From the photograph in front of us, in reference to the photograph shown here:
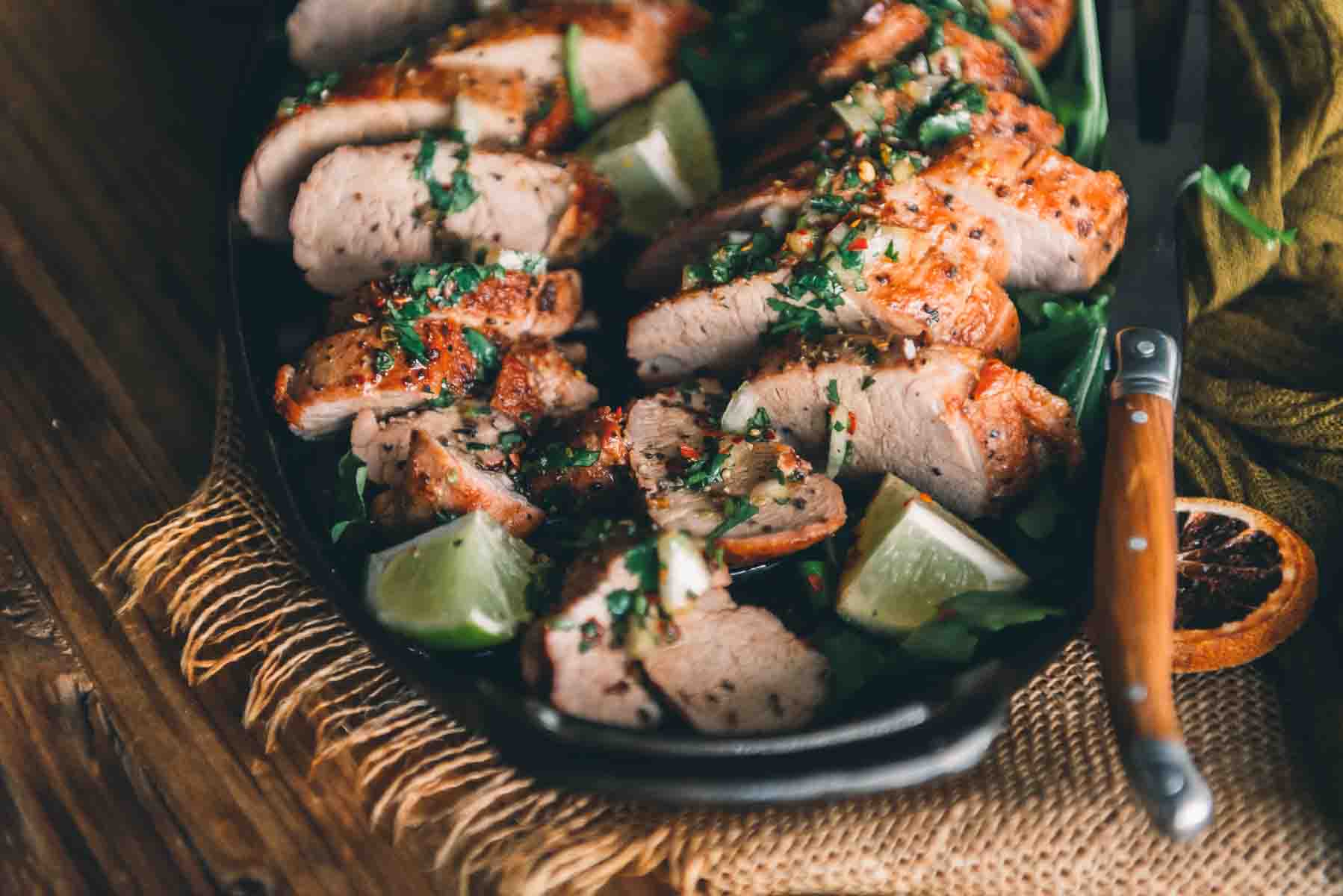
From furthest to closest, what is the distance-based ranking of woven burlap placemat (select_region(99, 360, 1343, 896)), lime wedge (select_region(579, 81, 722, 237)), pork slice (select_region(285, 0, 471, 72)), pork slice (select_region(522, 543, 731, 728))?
pork slice (select_region(285, 0, 471, 72))
lime wedge (select_region(579, 81, 722, 237))
woven burlap placemat (select_region(99, 360, 1343, 896))
pork slice (select_region(522, 543, 731, 728))

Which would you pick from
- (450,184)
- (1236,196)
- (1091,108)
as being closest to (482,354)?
(450,184)

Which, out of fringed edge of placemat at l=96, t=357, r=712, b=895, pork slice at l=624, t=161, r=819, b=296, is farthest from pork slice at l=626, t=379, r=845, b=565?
fringed edge of placemat at l=96, t=357, r=712, b=895

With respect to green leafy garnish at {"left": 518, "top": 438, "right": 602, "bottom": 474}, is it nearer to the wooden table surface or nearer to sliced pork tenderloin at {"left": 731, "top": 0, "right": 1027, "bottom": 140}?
the wooden table surface

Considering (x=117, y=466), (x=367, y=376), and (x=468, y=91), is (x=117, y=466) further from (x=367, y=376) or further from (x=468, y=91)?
(x=468, y=91)

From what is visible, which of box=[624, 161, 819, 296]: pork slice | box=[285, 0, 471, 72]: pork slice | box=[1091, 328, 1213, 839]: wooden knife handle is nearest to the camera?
box=[1091, 328, 1213, 839]: wooden knife handle

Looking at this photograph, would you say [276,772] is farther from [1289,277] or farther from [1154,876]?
[1289,277]

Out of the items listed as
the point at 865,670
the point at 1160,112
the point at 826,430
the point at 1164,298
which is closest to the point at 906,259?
the point at 826,430

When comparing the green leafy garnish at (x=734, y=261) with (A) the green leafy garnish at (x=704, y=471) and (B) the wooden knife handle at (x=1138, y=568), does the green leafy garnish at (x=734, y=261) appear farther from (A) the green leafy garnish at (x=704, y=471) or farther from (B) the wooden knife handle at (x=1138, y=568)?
(B) the wooden knife handle at (x=1138, y=568)
